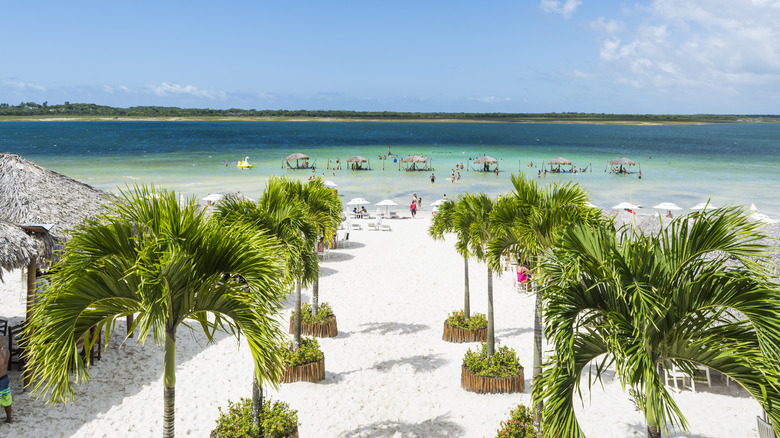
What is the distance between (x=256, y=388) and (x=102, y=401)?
3.36 m

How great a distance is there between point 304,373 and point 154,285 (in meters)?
5.82

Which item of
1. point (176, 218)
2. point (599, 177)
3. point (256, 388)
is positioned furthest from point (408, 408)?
point (599, 177)

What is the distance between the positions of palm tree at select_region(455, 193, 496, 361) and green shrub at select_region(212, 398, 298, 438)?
3.92 meters

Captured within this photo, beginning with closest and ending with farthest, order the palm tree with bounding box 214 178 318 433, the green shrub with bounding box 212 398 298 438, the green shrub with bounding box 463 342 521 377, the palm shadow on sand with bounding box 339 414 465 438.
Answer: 1. the green shrub with bounding box 212 398 298 438
2. the palm tree with bounding box 214 178 318 433
3. the palm shadow on sand with bounding box 339 414 465 438
4. the green shrub with bounding box 463 342 521 377

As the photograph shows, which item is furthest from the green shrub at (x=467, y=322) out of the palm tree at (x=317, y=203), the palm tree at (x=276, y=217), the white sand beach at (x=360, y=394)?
the palm tree at (x=276, y=217)

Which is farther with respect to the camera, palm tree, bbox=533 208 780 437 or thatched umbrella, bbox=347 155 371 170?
thatched umbrella, bbox=347 155 371 170

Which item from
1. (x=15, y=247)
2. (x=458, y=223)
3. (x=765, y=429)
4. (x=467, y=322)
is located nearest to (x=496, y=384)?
(x=467, y=322)

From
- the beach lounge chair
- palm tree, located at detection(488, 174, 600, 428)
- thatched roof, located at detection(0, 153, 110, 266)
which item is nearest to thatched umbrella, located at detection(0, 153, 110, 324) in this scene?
thatched roof, located at detection(0, 153, 110, 266)

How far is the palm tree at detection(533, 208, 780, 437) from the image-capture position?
3.73m

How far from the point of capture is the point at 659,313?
3.69 m

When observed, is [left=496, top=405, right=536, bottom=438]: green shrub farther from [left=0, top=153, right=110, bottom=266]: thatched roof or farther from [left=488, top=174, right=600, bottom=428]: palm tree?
[left=0, top=153, right=110, bottom=266]: thatched roof

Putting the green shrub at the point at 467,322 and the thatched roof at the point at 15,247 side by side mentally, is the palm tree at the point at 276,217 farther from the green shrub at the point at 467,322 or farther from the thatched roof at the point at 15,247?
the green shrub at the point at 467,322

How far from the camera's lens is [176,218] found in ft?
13.8

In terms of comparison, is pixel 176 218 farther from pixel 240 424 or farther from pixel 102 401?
pixel 102 401
